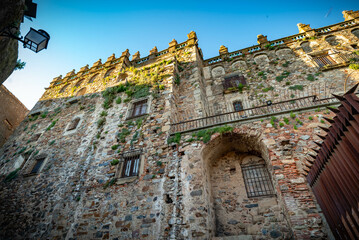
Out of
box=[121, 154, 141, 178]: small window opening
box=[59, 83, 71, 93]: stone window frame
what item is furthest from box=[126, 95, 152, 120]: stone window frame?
box=[59, 83, 71, 93]: stone window frame

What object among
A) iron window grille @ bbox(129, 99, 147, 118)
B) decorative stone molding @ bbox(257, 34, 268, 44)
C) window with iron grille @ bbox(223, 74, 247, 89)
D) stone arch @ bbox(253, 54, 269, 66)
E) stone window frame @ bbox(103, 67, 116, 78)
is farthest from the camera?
stone window frame @ bbox(103, 67, 116, 78)

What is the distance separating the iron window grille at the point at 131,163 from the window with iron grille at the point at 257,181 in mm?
4842

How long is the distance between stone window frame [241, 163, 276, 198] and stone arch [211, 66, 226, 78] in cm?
786

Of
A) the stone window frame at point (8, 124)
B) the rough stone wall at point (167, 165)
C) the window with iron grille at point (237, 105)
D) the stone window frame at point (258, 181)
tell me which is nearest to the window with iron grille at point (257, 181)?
the stone window frame at point (258, 181)

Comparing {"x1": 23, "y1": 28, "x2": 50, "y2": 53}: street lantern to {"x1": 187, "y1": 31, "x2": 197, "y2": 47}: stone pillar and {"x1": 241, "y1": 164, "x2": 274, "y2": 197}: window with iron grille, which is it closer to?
{"x1": 241, "y1": 164, "x2": 274, "y2": 197}: window with iron grille

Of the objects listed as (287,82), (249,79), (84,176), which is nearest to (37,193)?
(84,176)

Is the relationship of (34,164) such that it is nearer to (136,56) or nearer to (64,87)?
(64,87)

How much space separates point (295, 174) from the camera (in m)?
5.81

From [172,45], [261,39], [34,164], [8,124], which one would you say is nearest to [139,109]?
[34,164]

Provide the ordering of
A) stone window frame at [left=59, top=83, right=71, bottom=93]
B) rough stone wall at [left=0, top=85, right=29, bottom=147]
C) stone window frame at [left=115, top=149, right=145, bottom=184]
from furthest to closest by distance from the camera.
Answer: stone window frame at [left=59, top=83, right=71, bottom=93] → rough stone wall at [left=0, top=85, right=29, bottom=147] → stone window frame at [left=115, top=149, right=145, bottom=184]

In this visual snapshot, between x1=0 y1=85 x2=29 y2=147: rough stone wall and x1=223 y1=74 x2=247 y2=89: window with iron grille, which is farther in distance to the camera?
x1=0 y1=85 x2=29 y2=147: rough stone wall

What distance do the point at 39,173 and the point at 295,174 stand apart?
12327 millimetres

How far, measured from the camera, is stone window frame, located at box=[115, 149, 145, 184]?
24.1 feet

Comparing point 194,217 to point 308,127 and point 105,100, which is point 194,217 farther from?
point 105,100
